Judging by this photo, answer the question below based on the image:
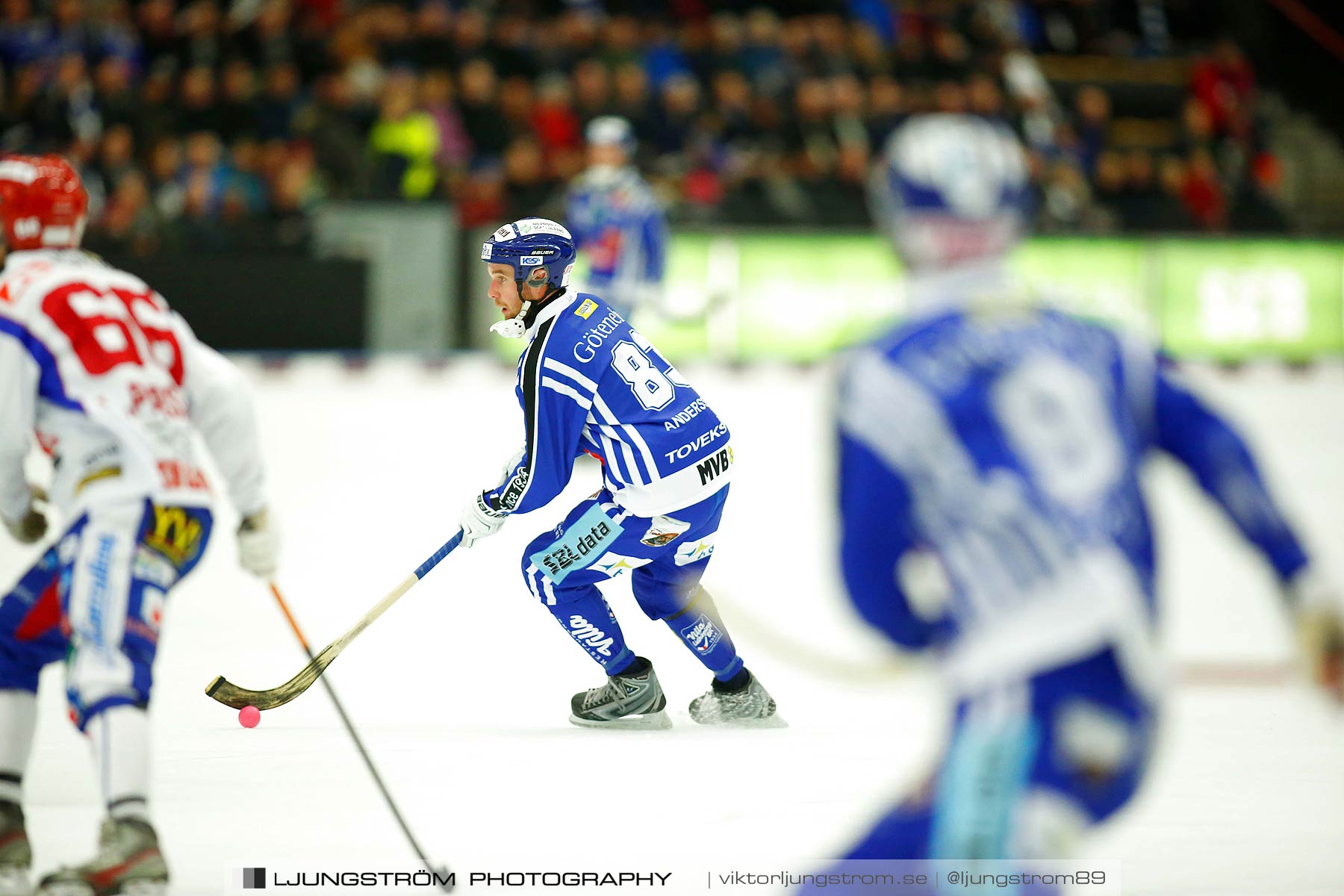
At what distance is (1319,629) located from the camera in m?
2.44

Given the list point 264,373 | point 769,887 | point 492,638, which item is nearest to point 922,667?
point 769,887

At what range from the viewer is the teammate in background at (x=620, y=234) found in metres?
12.1

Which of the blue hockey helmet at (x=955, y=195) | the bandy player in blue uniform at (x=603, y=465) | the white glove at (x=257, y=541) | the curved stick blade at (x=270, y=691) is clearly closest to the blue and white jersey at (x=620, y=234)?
the bandy player in blue uniform at (x=603, y=465)

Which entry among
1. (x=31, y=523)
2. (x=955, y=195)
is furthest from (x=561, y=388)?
(x=955, y=195)

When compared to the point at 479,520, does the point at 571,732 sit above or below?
below

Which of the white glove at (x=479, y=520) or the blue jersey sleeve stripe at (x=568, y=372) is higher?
the blue jersey sleeve stripe at (x=568, y=372)

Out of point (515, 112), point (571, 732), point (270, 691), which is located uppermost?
point (515, 112)

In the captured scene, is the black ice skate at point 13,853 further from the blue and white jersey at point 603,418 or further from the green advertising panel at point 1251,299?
the green advertising panel at point 1251,299

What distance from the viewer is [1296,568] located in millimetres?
2477

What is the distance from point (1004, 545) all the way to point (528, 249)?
301 centimetres

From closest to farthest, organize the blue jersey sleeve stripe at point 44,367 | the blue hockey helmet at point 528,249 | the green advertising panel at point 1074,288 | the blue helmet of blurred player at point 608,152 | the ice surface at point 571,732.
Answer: the blue jersey sleeve stripe at point 44,367
the ice surface at point 571,732
the blue hockey helmet at point 528,249
the blue helmet of blurred player at point 608,152
the green advertising panel at point 1074,288

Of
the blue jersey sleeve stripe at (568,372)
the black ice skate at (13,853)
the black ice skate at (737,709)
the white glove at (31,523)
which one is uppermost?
the blue jersey sleeve stripe at (568,372)

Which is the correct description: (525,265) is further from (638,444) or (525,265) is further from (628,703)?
(628,703)

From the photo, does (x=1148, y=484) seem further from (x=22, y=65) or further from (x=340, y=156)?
(x=22, y=65)
